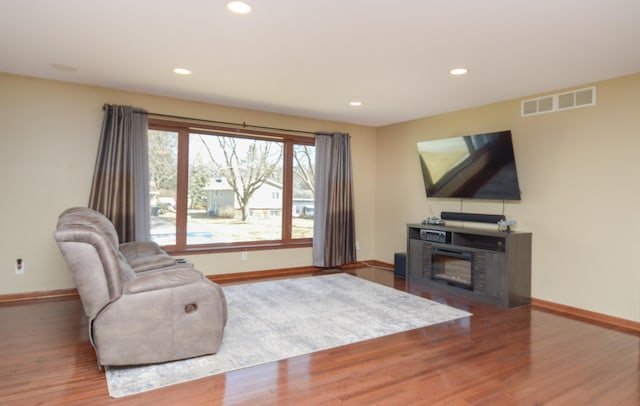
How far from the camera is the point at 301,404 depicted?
2.17 meters

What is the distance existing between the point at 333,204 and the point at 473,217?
211 centimetres

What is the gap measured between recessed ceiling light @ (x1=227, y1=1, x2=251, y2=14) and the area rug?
2.40 meters

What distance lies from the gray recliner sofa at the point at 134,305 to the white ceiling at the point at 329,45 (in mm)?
1500

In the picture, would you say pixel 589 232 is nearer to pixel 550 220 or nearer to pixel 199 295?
pixel 550 220

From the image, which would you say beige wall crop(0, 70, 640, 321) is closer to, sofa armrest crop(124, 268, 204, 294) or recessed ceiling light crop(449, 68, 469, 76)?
recessed ceiling light crop(449, 68, 469, 76)

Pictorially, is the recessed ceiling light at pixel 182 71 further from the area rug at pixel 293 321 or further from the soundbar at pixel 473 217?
the soundbar at pixel 473 217

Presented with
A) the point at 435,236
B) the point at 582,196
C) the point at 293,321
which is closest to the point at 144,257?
the point at 293,321

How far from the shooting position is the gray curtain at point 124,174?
4.44m

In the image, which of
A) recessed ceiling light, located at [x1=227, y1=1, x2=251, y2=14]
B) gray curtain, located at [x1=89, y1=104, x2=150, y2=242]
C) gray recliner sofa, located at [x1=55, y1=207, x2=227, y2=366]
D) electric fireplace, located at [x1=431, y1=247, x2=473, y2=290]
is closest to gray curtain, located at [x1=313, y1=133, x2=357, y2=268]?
electric fireplace, located at [x1=431, y1=247, x2=473, y2=290]

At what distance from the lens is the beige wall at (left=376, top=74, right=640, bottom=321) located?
12.1ft

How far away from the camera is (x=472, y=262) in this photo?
4605mm

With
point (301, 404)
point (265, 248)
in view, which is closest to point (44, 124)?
point (265, 248)

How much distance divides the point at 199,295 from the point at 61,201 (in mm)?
2771

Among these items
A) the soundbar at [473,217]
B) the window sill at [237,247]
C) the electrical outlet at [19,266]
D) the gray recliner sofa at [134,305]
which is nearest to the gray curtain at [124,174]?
the window sill at [237,247]
